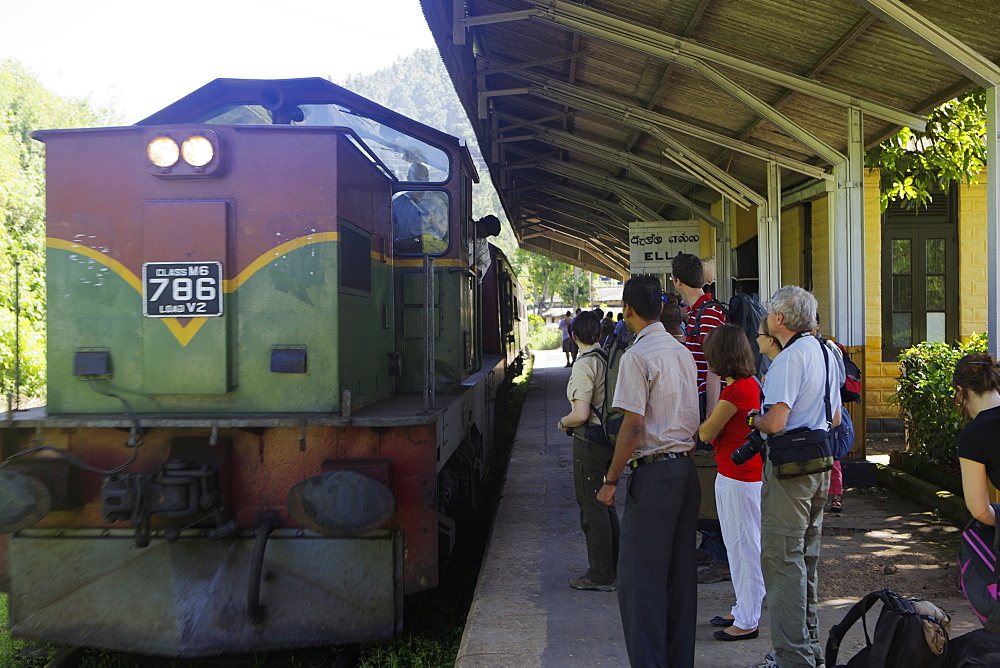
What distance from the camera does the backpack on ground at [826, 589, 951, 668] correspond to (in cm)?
273

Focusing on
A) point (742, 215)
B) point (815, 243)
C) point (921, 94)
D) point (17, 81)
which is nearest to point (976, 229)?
point (815, 243)

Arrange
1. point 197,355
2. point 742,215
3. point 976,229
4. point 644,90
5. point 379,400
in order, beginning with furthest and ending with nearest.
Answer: point 742,215 < point 976,229 < point 644,90 < point 379,400 < point 197,355

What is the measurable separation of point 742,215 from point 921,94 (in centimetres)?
641

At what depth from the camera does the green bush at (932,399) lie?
6.73 m

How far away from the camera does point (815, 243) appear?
11.0m

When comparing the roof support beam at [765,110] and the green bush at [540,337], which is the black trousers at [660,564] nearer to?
the roof support beam at [765,110]

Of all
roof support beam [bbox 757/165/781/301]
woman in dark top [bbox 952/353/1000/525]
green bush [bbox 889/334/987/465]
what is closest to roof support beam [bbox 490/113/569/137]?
roof support beam [bbox 757/165/781/301]

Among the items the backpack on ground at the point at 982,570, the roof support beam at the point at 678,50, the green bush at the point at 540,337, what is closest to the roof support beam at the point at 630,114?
the roof support beam at the point at 678,50

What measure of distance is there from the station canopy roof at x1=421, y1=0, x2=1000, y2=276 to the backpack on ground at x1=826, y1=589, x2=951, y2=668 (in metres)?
3.72

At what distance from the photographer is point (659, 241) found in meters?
12.4

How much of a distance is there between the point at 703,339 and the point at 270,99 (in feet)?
9.96

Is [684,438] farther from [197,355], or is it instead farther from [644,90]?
[644,90]

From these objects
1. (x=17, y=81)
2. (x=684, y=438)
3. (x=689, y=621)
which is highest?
(x=17, y=81)

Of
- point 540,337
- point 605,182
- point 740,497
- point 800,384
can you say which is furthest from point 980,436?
point 540,337
